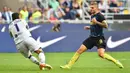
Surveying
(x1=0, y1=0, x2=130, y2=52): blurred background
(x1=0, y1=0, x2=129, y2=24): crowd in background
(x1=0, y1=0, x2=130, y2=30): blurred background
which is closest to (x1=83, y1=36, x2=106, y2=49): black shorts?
(x1=0, y1=0, x2=130, y2=52): blurred background

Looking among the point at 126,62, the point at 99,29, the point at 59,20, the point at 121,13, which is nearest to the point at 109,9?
the point at 121,13

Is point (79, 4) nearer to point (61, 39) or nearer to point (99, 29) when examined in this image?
point (61, 39)

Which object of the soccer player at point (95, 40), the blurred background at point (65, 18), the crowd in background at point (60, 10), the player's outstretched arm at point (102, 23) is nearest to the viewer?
the player's outstretched arm at point (102, 23)

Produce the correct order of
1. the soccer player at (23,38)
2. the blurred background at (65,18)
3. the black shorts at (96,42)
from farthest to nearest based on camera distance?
the blurred background at (65,18)
the black shorts at (96,42)
the soccer player at (23,38)

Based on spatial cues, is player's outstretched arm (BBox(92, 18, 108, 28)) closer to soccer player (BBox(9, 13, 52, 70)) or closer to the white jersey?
soccer player (BBox(9, 13, 52, 70))

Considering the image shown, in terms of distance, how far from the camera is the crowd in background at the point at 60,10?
3180 centimetres

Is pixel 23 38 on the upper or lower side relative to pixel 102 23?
upper

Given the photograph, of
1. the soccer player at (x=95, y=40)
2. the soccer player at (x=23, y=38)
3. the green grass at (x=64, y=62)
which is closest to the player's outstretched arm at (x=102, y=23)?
the soccer player at (x=95, y=40)

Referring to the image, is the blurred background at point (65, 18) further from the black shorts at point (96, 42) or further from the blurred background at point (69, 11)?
the black shorts at point (96, 42)

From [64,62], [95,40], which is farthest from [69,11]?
[95,40]

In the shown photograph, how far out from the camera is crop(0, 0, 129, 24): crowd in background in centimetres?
3180

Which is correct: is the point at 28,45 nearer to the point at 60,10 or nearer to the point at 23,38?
the point at 23,38

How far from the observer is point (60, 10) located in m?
32.5

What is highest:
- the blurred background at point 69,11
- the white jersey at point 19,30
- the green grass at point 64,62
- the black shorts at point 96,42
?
the white jersey at point 19,30
